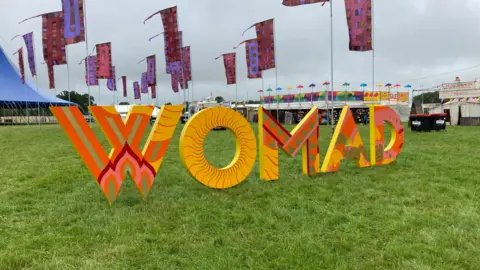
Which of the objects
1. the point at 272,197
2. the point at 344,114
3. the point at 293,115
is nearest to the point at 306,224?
the point at 272,197

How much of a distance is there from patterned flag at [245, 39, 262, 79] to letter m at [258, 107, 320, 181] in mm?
13762

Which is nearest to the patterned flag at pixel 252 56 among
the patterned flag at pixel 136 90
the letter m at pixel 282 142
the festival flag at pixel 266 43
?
the festival flag at pixel 266 43

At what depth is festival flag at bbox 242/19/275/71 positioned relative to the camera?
705 inches

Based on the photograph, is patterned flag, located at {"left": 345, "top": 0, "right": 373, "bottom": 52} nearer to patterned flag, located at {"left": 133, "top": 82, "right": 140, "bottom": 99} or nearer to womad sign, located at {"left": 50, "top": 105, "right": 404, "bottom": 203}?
womad sign, located at {"left": 50, "top": 105, "right": 404, "bottom": 203}

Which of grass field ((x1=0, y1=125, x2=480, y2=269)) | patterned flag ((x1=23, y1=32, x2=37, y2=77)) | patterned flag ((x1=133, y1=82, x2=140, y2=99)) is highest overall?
patterned flag ((x1=23, y1=32, x2=37, y2=77))

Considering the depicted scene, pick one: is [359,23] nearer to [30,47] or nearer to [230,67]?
[230,67]

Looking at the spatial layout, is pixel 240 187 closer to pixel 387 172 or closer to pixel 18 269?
pixel 387 172

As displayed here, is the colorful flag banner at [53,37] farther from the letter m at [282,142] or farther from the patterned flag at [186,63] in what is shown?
the letter m at [282,142]

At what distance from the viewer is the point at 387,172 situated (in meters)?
7.14

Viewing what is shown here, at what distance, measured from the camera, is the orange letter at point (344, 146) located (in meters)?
7.04

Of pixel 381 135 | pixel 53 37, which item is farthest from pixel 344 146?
pixel 53 37

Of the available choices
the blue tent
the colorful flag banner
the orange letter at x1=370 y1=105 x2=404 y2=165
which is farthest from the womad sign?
the blue tent

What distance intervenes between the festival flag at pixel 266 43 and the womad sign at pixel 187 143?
11704 mm

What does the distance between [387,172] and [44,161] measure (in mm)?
8742
